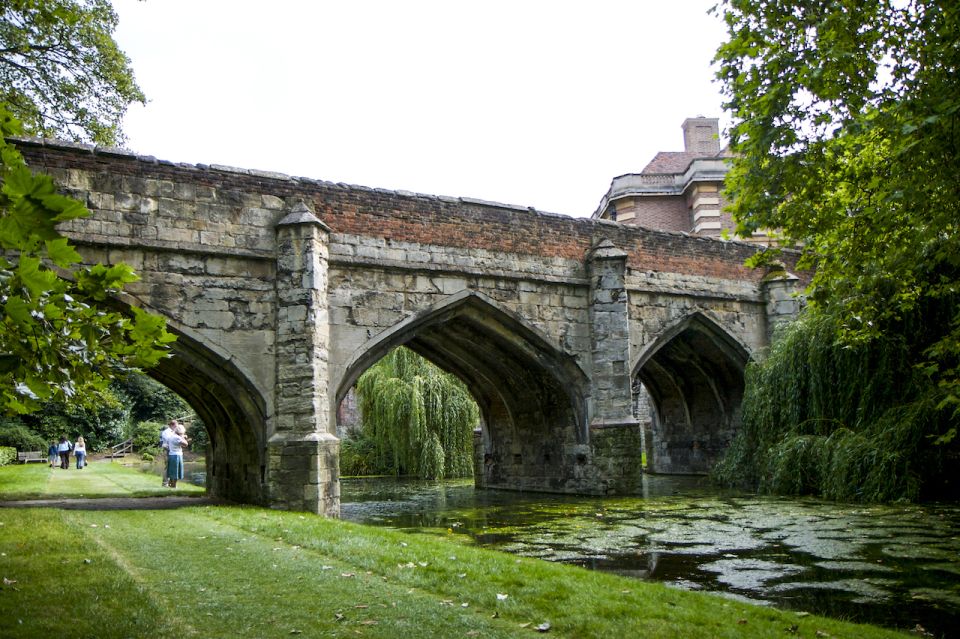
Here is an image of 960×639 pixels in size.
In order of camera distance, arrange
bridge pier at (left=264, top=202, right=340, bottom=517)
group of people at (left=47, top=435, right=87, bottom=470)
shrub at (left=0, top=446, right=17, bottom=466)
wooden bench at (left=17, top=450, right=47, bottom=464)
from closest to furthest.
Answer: bridge pier at (left=264, top=202, right=340, bottom=517) < group of people at (left=47, top=435, right=87, bottom=470) < shrub at (left=0, top=446, right=17, bottom=466) < wooden bench at (left=17, top=450, right=47, bottom=464)

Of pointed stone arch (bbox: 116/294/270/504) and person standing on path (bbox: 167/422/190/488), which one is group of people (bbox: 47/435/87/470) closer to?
person standing on path (bbox: 167/422/190/488)

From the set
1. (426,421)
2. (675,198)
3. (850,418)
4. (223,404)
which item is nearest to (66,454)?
(426,421)

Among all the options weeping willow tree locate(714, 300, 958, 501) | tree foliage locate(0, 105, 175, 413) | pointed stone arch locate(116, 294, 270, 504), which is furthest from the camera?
pointed stone arch locate(116, 294, 270, 504)

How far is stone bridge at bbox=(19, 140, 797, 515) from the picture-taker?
10.4 meters

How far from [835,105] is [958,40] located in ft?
4.25

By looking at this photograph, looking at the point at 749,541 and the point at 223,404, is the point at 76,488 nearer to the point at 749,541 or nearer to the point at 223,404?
the point at 223,404

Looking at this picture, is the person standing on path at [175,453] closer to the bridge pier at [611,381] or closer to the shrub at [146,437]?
the bridge pier at [611,381]

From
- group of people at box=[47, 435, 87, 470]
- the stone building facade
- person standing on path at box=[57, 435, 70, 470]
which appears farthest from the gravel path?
the stone building facade

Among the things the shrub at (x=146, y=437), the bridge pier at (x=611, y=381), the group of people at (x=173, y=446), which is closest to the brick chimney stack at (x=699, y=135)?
the bridge pier at (x=611, y=381)

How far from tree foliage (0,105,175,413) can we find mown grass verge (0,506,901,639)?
1.32 meters

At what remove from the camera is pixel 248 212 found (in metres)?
11.0

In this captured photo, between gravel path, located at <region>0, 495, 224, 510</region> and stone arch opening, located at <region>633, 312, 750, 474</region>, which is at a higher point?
stone arch opening, located at <region>633, 312, 750, 474</region>

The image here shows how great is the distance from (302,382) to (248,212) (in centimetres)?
249

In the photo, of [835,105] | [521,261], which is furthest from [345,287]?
[835,105]
